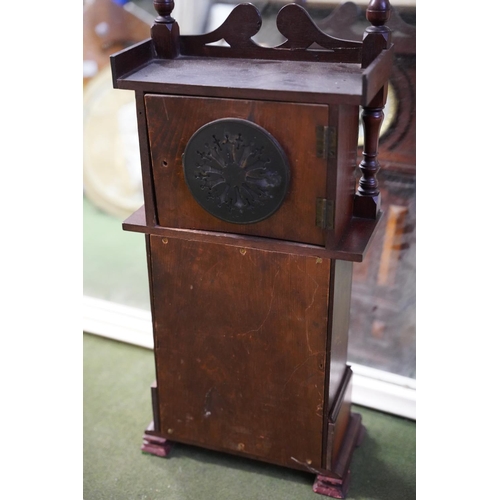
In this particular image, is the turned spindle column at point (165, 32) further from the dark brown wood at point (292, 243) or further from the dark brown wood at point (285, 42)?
the dark brown wood at point (292, 243)

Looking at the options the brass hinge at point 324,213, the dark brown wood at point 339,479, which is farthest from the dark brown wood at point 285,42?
the dark brown wood at point 339,479

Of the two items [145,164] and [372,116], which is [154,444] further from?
[372,116]

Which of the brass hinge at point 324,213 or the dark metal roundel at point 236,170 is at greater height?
the dark metal roundel at point 236,170

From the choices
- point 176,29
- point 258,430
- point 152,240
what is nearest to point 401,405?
point 258,430

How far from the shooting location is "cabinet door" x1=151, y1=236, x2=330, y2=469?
60.5 inches

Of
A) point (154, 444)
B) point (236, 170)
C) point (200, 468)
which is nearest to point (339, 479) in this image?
point (200, 468)

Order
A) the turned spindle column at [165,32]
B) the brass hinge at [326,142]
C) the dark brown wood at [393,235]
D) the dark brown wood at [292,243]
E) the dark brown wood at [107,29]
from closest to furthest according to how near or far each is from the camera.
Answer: the brass hinge at [326,142]
the dark brown wood at [292,243]
the turned spindle column at [165,32]
the dark brown wood at [393,235]
the dark brown wood at [107,29]

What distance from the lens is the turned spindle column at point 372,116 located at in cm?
138

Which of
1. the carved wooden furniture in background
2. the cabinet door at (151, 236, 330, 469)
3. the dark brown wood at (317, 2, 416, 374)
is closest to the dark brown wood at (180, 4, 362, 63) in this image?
the carved wooden furniture in background

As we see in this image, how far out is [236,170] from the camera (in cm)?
140

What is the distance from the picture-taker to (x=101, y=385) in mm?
2182

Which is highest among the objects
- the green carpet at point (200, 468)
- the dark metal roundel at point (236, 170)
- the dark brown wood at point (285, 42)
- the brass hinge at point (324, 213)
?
the dark brown wood at point (285, 42)

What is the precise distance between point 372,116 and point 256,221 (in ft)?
1.15

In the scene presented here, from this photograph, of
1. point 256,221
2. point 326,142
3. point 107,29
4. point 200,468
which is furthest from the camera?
point 107,29
